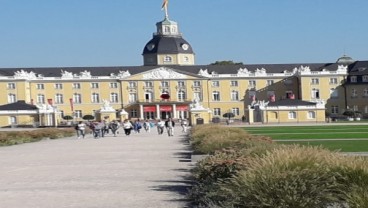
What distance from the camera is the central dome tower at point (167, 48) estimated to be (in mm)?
122125

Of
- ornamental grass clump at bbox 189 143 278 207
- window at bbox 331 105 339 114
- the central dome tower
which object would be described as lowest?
ornamental grass clump at bbox 189 143 278 207

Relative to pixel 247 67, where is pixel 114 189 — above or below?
below

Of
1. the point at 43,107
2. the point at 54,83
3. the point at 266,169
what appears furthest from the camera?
the point at 54,83

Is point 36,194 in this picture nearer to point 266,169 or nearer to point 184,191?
point 184,191

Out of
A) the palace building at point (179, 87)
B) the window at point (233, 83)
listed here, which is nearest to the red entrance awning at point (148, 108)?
the palace building at point (179, 87)

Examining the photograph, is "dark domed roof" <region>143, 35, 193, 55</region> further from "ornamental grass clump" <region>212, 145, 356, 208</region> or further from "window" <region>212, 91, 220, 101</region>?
"ornamental grass clump" <region>212, 145, 356, 208</region>

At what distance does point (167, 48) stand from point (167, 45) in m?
0.69

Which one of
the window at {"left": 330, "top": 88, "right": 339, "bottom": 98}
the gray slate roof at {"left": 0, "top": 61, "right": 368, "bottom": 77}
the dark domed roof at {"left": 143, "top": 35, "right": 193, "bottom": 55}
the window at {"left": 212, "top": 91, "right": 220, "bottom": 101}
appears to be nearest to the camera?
the window at {"left": 330, "top": 88, "right": 339, "bottom": 98}

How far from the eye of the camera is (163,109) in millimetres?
111750

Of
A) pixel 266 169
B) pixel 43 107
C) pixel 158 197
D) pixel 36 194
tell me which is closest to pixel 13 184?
pixel 36 194

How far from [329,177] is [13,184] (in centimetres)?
840

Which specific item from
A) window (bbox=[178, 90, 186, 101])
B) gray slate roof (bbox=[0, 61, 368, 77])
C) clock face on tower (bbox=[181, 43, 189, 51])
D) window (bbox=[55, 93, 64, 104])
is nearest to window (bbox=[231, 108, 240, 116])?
gray slate roof (bbox=[0, 61, 368, 77])

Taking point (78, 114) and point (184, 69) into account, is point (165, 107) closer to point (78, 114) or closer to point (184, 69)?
point (184, 69)

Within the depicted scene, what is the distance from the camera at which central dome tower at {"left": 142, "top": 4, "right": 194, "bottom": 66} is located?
401ft
